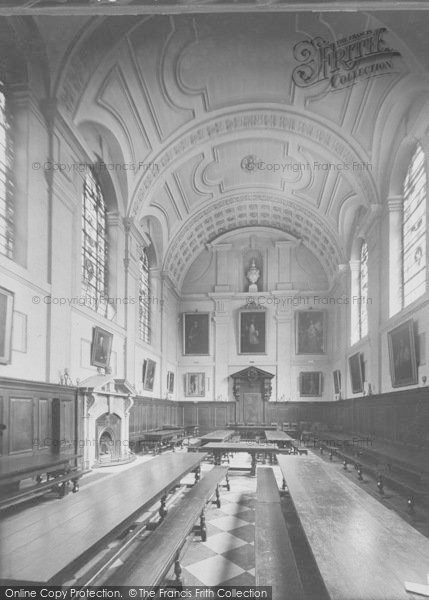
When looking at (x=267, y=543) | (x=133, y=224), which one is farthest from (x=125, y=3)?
(x=133, y=224)

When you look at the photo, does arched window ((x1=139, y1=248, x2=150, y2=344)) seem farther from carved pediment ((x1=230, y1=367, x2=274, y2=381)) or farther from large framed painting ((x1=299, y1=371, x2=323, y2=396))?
large framed painting ((x1=299, y1=371, x2=323, y2=396))

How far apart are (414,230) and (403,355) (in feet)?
8.14

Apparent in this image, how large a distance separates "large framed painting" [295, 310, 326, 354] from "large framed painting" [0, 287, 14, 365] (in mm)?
15123

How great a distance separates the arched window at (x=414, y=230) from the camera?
8781 mm

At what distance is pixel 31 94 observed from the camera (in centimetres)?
755

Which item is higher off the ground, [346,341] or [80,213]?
[80,213]

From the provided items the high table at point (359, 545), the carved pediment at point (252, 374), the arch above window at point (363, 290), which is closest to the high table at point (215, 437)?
the arch above window at point (363, 290)

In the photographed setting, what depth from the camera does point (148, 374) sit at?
1530 centimetres

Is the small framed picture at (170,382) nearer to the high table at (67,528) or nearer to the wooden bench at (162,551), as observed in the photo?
the wooden bench at (162,551)

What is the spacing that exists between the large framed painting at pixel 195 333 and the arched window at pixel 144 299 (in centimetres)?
448

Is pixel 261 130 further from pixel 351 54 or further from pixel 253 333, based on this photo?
pixel 253 333

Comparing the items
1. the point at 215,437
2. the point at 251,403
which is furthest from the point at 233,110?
the point at 251,403

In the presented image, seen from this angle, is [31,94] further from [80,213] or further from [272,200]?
[272,200]

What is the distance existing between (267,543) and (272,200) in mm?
15562
